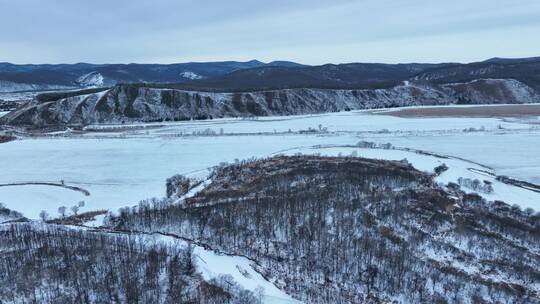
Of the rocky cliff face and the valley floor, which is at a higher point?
the rocky cliff face

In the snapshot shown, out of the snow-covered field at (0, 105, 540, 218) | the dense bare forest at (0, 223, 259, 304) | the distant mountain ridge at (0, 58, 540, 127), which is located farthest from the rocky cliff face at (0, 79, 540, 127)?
the dense bare forest at (0, 223, 259, 304)

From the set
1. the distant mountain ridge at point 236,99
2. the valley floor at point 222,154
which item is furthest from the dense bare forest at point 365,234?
the distant mountain ridge at point 236,99

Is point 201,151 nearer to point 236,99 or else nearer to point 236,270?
point 236,270

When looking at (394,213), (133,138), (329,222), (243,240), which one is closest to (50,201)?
(243,240)

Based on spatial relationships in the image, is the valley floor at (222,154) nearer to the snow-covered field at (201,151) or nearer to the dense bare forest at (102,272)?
the snow-covered field at (201,151)

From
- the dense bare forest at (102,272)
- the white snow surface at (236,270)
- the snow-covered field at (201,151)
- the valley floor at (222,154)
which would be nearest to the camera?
the dense bare forest at (102,272)

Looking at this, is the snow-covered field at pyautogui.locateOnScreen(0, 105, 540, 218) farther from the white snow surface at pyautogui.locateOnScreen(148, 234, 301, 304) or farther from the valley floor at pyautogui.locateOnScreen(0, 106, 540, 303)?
the white snow surface at pyautogui.locateOnScreen(148, 234, 301, 304)
